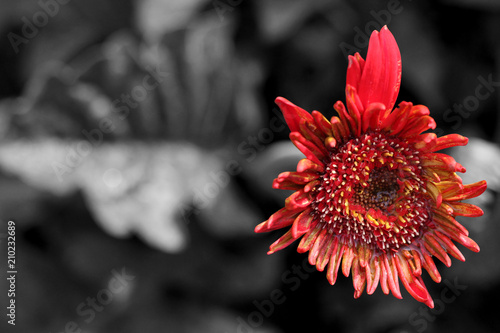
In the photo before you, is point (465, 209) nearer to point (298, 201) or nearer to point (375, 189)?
point (375, 189)

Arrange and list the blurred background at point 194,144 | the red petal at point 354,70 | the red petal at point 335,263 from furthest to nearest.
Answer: the blurred background at point 194,144, the red petal at point 335,263, the red petal at point 354,70

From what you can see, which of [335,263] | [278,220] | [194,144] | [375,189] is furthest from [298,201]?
[194,144]

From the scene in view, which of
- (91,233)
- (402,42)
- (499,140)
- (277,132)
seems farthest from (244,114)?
(499,140)

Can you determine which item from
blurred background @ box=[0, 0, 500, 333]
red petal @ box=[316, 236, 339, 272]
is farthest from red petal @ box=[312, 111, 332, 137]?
blurred background @ box=[0, 0, 500, 333]

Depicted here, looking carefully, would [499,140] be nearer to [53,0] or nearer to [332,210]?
[332,210]

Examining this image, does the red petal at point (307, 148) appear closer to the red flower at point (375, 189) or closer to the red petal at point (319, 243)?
the red flower at point (375, 189)

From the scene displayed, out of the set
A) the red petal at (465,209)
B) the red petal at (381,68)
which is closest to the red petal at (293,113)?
the red petal at (381,68)

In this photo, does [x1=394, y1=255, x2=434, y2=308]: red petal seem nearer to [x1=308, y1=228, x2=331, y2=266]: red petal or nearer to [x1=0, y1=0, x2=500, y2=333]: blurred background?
[x1=308, y1=228, x2=331, y2=266]: red petal
